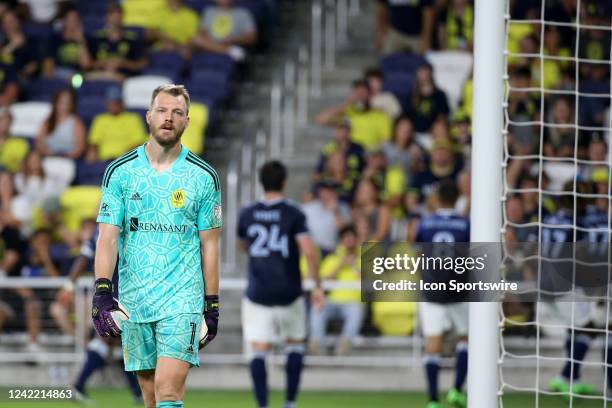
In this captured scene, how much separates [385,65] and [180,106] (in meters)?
9.39

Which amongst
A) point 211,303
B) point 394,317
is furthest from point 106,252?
point 394,317

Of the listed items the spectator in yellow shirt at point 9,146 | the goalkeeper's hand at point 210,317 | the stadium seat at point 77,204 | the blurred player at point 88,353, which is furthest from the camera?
the spectator in yellow shirt at point 9,146

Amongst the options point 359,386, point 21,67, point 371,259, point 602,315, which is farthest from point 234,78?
point 371,259

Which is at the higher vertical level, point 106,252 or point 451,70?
point 451,70

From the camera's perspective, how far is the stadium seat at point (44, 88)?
51.6ft

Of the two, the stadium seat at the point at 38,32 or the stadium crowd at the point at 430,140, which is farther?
the stadium seat at the point at 38,32

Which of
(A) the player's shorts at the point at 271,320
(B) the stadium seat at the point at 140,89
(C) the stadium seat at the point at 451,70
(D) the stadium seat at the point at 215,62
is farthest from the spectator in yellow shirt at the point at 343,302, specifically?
(D) the stadium seat at the point at 215,62

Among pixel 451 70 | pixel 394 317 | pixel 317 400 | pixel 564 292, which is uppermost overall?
pixel 451 70

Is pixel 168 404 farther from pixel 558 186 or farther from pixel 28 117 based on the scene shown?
pixel 28 117

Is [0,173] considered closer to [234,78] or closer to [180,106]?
[234,78]

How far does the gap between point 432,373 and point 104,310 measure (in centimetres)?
530

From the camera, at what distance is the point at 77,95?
51.0ft

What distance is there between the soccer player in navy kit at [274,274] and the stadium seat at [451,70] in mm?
4652

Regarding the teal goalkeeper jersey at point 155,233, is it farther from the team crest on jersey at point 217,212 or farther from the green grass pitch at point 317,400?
the green grass pitch at point 317,400
